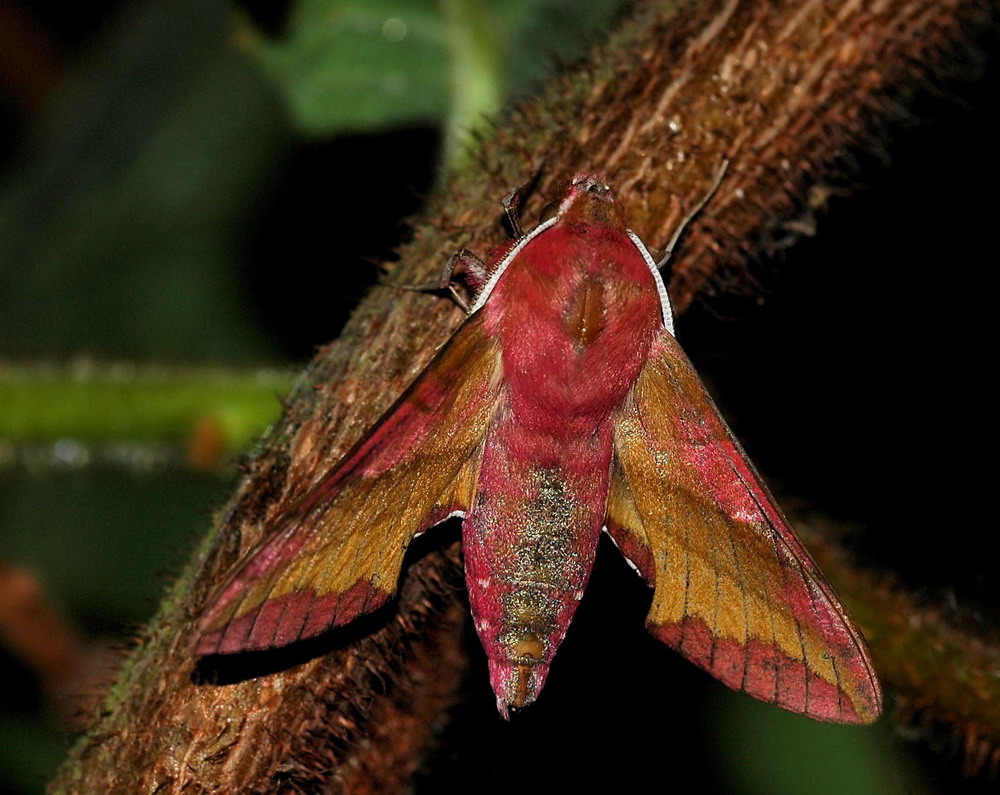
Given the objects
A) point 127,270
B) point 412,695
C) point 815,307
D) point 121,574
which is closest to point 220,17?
point 127,270

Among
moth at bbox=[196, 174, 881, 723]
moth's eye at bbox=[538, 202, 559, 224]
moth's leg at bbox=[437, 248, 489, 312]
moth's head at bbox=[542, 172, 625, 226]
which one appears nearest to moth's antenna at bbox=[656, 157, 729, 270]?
moth at bbox=[196, 174, 881, 723]

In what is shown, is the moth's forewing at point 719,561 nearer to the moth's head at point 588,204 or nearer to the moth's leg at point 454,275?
the moth's head at point 588,204

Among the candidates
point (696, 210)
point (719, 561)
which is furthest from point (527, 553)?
point (696, 210)

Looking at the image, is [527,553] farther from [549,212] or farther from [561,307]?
[549,212]

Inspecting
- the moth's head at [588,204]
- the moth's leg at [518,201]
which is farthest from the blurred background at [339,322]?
the moth's head at [588,204]

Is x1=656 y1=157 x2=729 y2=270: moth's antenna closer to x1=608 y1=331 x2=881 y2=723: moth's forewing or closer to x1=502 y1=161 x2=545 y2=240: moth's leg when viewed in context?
x1=608 y1=331 x2=881 y2=723: moth's forewing
